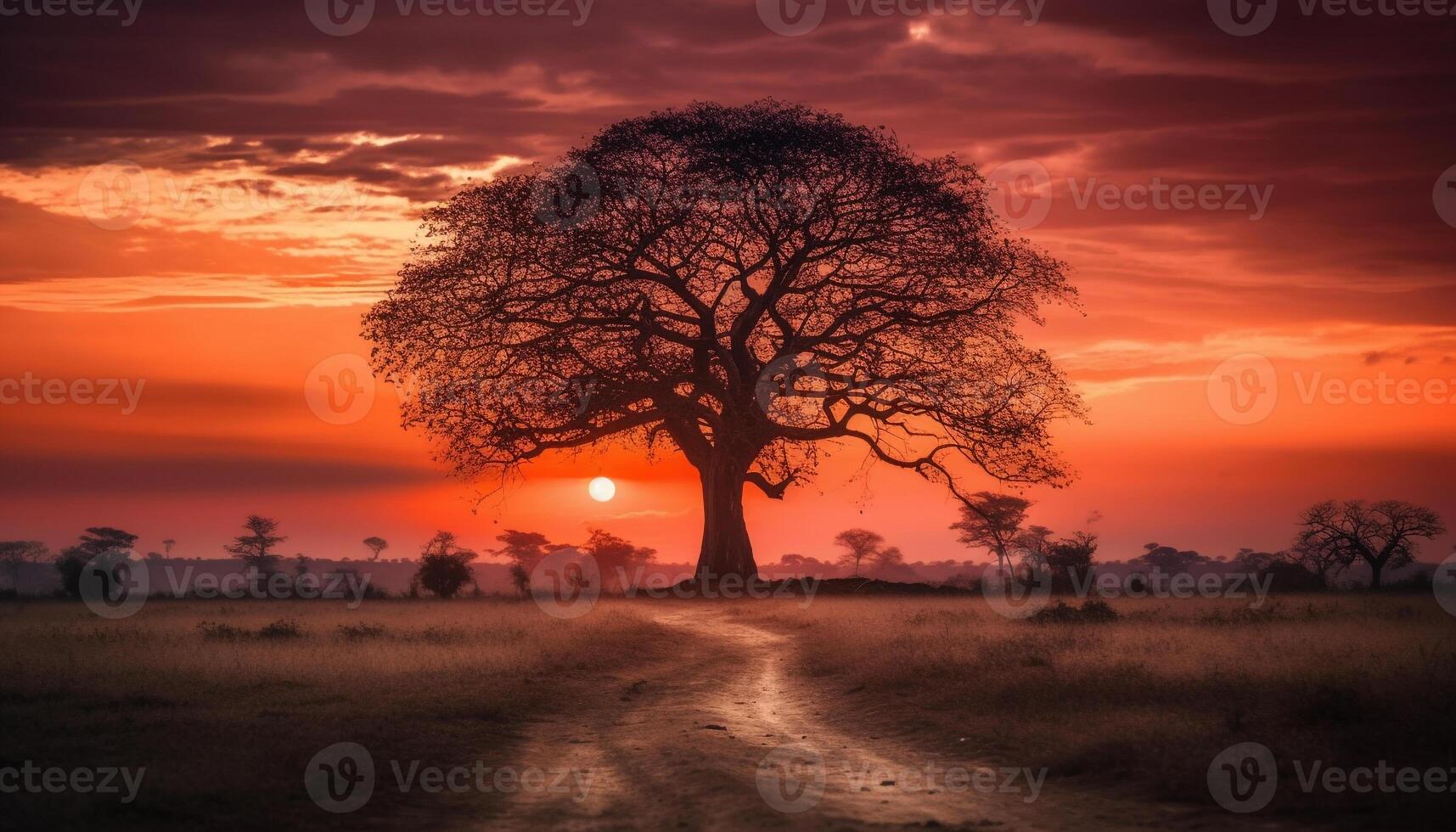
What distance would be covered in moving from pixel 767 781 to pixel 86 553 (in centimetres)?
6174

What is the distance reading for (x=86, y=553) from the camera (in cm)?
6106

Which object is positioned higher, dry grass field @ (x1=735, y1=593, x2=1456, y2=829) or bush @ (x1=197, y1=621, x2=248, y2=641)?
dry grass field @ (x1=735, y1=593, x2=1456, y2=829)

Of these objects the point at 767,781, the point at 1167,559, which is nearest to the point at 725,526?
the point at 767,781

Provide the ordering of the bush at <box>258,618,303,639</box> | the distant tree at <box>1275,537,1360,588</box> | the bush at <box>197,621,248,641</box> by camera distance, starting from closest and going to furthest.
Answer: the bush at <box>197,621,248,641</box>, the bush at <box>258,618,303,639</box>, the distant tree at <box>1275,537,1360,588</box>

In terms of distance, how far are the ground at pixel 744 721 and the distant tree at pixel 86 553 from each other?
91.3 ft

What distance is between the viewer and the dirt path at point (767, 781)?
9625mm

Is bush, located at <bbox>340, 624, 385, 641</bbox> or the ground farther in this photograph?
bush, located at <bbox>340, 624, 385, 641</bbox>

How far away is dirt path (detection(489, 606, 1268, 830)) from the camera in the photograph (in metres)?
9.62

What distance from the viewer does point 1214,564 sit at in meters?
108

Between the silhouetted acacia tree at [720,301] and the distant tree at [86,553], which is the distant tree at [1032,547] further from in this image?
the distant tree at [86,553]

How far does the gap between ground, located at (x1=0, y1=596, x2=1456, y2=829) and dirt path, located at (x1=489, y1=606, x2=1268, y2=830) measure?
4cm

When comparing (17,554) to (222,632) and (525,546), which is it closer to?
(525,546)

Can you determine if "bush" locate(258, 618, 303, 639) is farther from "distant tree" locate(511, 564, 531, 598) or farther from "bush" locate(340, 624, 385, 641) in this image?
"distant tree" locate(511, 564, 531, 598)

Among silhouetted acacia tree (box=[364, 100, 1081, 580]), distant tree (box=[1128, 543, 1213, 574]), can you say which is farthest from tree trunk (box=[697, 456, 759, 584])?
distant tree (box=[1128, 543, 1213, 574])
